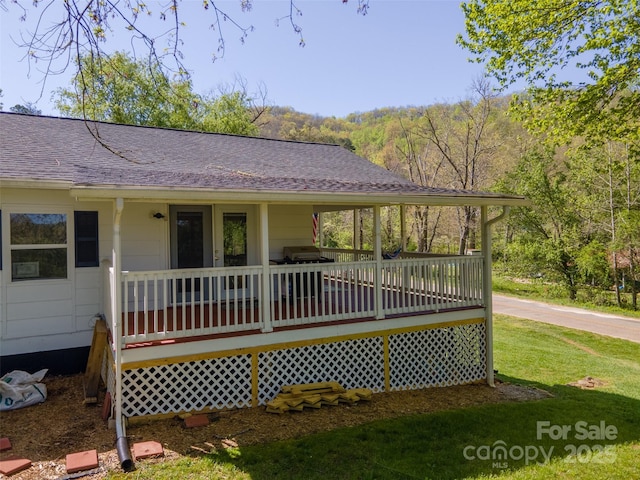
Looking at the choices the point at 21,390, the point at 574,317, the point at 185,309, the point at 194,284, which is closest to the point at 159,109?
the point at 194,284

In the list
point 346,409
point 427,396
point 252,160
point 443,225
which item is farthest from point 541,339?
point 443,225

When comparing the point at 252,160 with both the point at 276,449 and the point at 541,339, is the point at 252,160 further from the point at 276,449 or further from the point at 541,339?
A: the point at 541,339

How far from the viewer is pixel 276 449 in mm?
4762

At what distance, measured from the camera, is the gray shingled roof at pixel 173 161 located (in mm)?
5848

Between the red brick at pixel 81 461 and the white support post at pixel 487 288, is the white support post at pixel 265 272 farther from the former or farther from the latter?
the white support post at pixel 487 288

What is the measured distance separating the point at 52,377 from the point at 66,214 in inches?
104

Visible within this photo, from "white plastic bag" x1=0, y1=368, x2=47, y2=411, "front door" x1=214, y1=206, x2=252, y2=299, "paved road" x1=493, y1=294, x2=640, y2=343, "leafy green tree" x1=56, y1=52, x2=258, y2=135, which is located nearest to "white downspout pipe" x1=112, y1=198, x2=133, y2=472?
"white plastic bag" x1=0, y1=368, x2=47, y2=411

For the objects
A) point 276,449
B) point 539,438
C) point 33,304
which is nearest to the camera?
point 276,449

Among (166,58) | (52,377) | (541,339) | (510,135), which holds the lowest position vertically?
(541,339)

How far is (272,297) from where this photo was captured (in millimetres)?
6145

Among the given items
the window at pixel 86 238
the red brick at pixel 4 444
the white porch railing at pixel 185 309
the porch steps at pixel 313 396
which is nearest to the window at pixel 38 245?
the window at pixel 86 238

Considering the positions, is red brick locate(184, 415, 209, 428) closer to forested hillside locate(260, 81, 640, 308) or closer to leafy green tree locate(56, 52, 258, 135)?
forested hillside locate(260, 81, 640, 308)

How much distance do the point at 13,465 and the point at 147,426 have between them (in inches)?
55.7

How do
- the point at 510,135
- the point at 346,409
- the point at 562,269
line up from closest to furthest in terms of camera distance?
the point at 346,409, the point at 562,269, the point at 510,135
